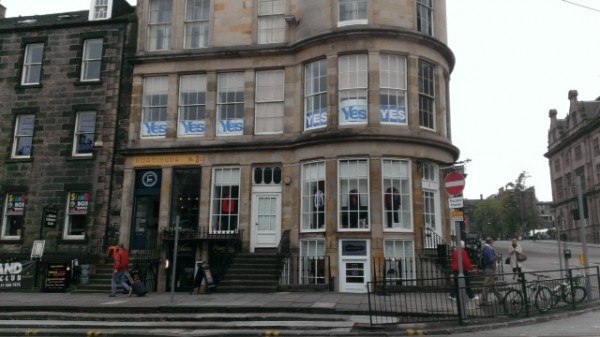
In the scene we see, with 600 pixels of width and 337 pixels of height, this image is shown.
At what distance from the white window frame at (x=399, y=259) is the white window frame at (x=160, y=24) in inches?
545

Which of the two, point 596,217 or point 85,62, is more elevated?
point 85,62

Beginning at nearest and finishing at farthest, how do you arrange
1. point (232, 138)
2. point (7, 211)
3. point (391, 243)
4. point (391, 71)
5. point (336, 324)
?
point (336, 324) < point (391, 243) < point (391, 71) < point (232, 138) < point (7, 211)

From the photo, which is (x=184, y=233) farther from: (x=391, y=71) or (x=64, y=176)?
(x=391, y=71)

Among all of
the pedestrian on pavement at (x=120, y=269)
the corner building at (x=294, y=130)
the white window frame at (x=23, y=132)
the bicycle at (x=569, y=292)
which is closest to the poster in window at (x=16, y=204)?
the white window frame at (x=23, y=132)

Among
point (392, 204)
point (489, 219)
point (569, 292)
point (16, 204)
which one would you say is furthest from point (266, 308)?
point (489, 219)

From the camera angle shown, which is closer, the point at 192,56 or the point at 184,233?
the point at 184,233

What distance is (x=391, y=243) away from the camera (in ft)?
58.7

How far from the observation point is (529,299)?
12.3 m

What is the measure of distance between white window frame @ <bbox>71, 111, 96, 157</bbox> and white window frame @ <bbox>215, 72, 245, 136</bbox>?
20.4 ft

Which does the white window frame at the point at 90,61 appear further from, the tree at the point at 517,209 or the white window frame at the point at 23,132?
the tree at the point at 517,209

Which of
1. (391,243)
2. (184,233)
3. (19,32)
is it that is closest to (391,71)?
(391,243)

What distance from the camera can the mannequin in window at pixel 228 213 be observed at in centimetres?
2033

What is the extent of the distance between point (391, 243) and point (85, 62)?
17.0 meters

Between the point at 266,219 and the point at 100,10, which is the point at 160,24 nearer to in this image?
the point at 100,10
